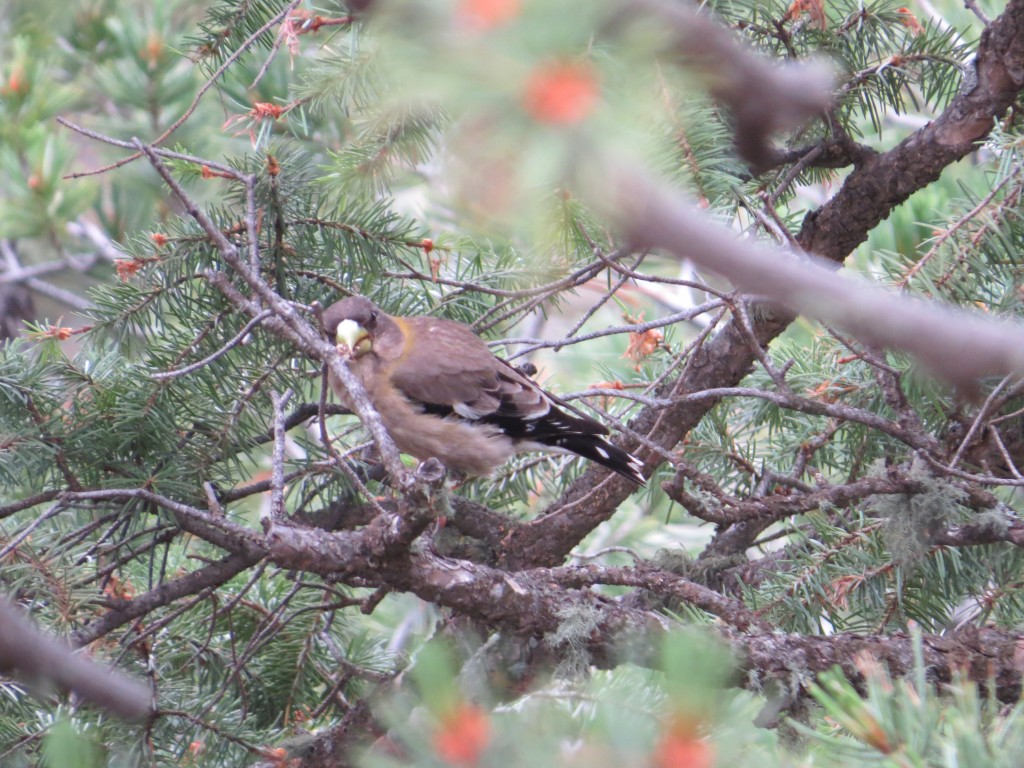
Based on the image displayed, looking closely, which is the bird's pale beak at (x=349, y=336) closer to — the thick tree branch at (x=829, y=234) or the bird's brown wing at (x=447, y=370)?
the bird's brown wing at (x=447, y=370)

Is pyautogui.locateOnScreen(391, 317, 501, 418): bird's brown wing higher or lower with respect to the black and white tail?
higher

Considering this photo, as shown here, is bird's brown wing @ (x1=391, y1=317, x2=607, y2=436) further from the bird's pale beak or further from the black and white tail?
the bird's pale beak

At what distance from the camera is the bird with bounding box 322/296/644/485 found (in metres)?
2.88

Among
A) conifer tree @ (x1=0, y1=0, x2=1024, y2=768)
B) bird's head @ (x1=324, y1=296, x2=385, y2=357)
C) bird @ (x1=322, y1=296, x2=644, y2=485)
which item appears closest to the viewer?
conifer tree @ (x1=0, y1=0, x2=1024, y2=768)

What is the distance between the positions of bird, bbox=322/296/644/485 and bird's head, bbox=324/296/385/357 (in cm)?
10

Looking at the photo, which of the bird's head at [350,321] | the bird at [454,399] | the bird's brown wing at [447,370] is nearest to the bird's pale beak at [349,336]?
the bird's head at [350,321]

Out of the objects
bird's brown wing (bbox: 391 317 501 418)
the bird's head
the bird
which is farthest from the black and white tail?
the bird's head

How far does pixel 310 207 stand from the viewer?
7.63 ft

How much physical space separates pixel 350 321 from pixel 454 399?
0.61 meters

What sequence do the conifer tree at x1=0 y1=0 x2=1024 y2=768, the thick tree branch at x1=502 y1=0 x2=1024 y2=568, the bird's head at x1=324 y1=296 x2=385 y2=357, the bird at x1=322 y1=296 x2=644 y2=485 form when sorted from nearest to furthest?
1. the conifer tree at x1=0 y1=0 x2=1024 y2=768
2. the thick tree branch at x1=502 y1=0 x2=1024 y2=568
3. the bird's head at x1=324 y1=296 x2=385 y2=357
4. the bird at x1=322 y1=296 x2=644 y2=485

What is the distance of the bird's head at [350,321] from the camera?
8.17 feet

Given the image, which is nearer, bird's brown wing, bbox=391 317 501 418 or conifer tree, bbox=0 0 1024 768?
conifer tree, bbox=0 0 1024 768

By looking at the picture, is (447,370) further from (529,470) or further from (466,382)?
(529,470)

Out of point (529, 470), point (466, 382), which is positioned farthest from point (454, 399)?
point (529, 470)
